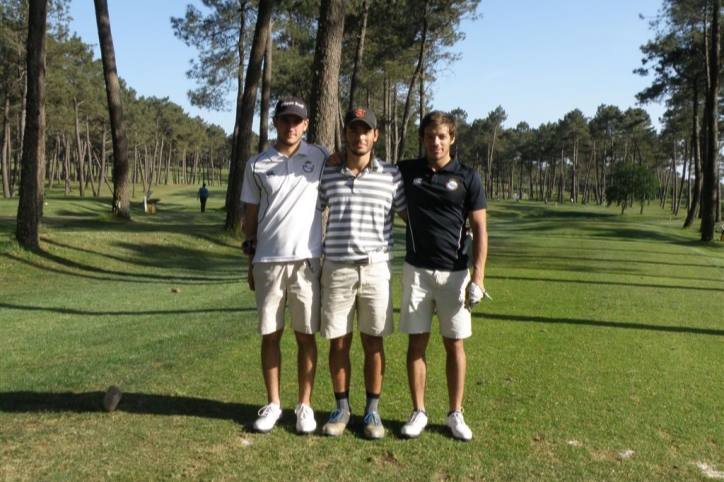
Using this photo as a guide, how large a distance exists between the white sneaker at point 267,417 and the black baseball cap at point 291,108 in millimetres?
1902

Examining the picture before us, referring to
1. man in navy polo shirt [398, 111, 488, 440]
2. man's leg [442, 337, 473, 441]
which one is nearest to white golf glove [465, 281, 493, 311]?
man in navy polo shirt [398, 111, 488, 440]

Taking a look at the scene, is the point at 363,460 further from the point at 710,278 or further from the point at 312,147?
the point at 710,278

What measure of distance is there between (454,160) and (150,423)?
2609 millimetres

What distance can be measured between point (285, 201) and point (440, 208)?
3.22 ft

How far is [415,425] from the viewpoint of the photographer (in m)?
4.32

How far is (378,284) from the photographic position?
14.2 ft

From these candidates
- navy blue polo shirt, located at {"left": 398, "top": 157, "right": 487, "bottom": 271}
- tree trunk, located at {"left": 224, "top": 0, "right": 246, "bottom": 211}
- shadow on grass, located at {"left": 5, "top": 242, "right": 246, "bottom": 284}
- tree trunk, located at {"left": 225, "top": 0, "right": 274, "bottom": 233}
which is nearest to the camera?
navy blue polo shirt, located at {"left": 398, "top": 157, "right": 487, "bottom": 271}

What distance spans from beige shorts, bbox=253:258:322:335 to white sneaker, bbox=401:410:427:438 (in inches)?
32.8

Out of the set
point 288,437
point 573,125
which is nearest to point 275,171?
point 288,437

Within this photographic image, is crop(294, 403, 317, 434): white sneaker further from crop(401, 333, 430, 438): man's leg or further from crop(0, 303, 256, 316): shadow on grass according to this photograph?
crop(0, 303, 256, 316): shadow on grass

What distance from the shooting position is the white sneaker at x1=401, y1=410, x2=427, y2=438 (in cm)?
427

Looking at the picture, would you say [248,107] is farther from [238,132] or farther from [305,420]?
[305,420]

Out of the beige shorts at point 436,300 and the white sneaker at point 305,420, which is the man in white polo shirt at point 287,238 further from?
the beige shorts at point 436,300

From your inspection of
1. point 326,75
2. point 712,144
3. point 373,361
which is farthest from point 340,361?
point 712,144
